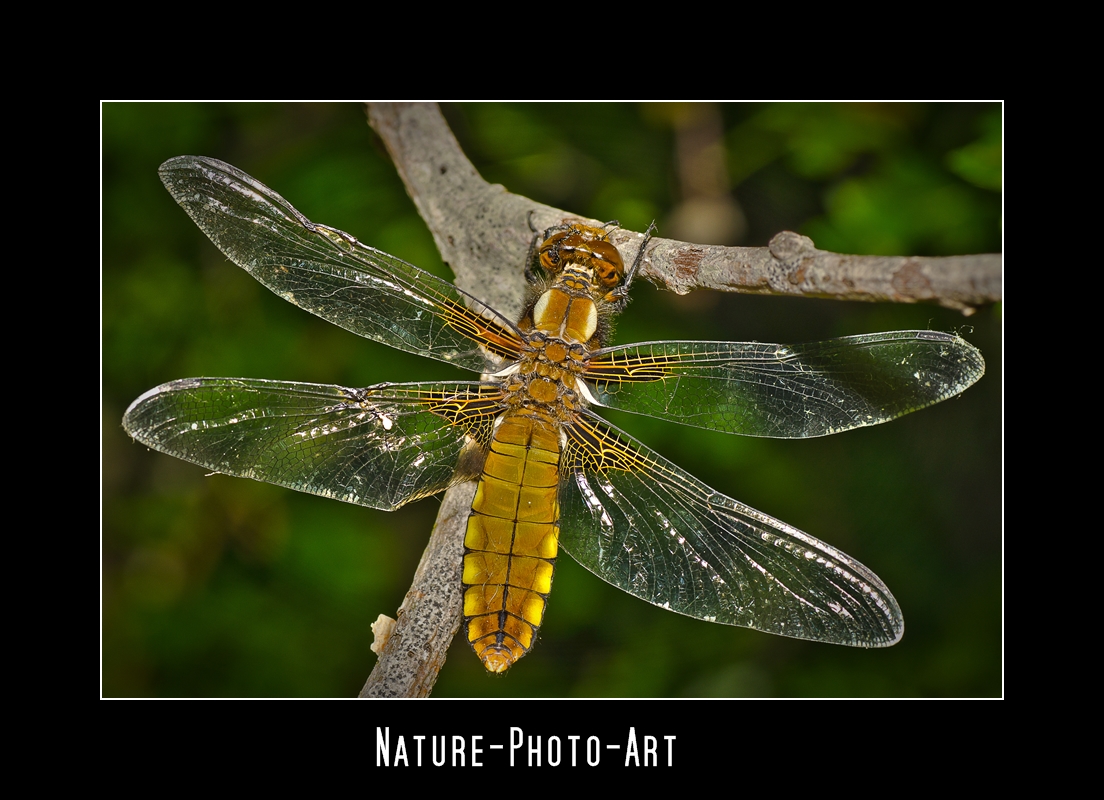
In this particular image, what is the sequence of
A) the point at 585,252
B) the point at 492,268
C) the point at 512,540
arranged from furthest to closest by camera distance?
the point at 492,268, the point at 585,252, the point at 512,540

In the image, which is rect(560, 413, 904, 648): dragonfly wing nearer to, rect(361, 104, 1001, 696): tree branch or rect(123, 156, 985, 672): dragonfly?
rect(123, 156, 985, 672): dragonfly

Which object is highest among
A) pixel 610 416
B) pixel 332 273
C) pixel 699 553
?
pixel 332 273

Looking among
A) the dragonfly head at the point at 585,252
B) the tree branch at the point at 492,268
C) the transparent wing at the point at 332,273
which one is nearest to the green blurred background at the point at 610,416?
the tree branch at the point at 492,268

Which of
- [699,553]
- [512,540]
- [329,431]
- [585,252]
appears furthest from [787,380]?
[329,431]

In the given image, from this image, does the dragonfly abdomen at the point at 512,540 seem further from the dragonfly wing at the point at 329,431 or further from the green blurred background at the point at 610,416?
the green blurred background at the point at 610,416

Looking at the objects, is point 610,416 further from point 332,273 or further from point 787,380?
point 332,273

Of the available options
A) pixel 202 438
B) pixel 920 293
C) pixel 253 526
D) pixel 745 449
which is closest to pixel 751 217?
pixel 745 449

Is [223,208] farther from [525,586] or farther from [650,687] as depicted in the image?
[650,687]
